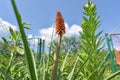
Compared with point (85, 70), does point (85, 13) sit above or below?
above

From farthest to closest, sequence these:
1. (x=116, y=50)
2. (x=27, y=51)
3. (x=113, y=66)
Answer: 1. (x=116, y=50)
2. (x=113, y=66)
3. (x=27, y=51)

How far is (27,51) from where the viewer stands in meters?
0.73

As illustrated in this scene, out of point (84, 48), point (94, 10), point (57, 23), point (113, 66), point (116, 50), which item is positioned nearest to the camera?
point (57, 23)

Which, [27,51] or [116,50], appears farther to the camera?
[116,50]

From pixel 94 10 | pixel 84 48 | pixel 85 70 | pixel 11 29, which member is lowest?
pixel 85 70

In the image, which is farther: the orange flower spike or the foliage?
the foliage

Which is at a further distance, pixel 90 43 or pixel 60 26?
pixel 90 43

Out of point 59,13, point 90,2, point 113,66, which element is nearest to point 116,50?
point 113,66

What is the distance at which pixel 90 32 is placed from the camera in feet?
6.36

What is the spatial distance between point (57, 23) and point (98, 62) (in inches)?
38.7

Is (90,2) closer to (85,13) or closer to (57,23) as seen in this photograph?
(85,13)

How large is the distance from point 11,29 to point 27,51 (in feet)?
4.15

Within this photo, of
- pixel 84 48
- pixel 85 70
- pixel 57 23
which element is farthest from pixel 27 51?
pixel 84 48

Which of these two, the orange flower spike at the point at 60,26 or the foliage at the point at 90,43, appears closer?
the orange flower spike at the point at 60,26
